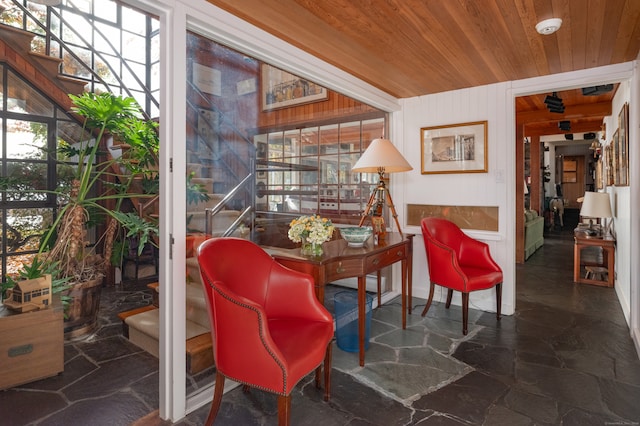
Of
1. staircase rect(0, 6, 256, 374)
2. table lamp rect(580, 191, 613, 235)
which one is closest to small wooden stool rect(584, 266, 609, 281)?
table lamp rect(580, 191, 613, 235)

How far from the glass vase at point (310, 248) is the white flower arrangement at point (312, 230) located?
0.09 ft

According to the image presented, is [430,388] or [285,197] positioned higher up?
[285,197]

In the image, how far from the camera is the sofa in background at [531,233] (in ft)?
20.3

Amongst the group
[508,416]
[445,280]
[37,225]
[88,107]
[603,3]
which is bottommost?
[508,416]

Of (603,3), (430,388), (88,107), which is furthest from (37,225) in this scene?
(603,3)

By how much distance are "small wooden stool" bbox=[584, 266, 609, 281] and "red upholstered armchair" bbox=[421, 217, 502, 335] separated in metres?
2.36

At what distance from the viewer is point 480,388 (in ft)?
7.45

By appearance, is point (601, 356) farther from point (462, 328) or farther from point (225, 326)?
point (225, 326)

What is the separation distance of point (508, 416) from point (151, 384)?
2152 mm

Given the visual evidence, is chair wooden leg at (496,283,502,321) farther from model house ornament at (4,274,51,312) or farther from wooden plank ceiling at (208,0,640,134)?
model house ornament at (4,274,51,312)

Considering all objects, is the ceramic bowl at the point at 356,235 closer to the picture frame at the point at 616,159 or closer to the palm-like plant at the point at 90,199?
the palm-like plant at the point at 90,199

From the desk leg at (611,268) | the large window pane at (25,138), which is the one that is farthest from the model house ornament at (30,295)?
the desk leg at (611,268)

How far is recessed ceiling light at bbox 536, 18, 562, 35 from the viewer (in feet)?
7.56

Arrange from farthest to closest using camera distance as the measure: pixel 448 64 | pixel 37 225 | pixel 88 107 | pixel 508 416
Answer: pixel 37 225, pixel 448 64, pixel 88 107, pixel 508 416
